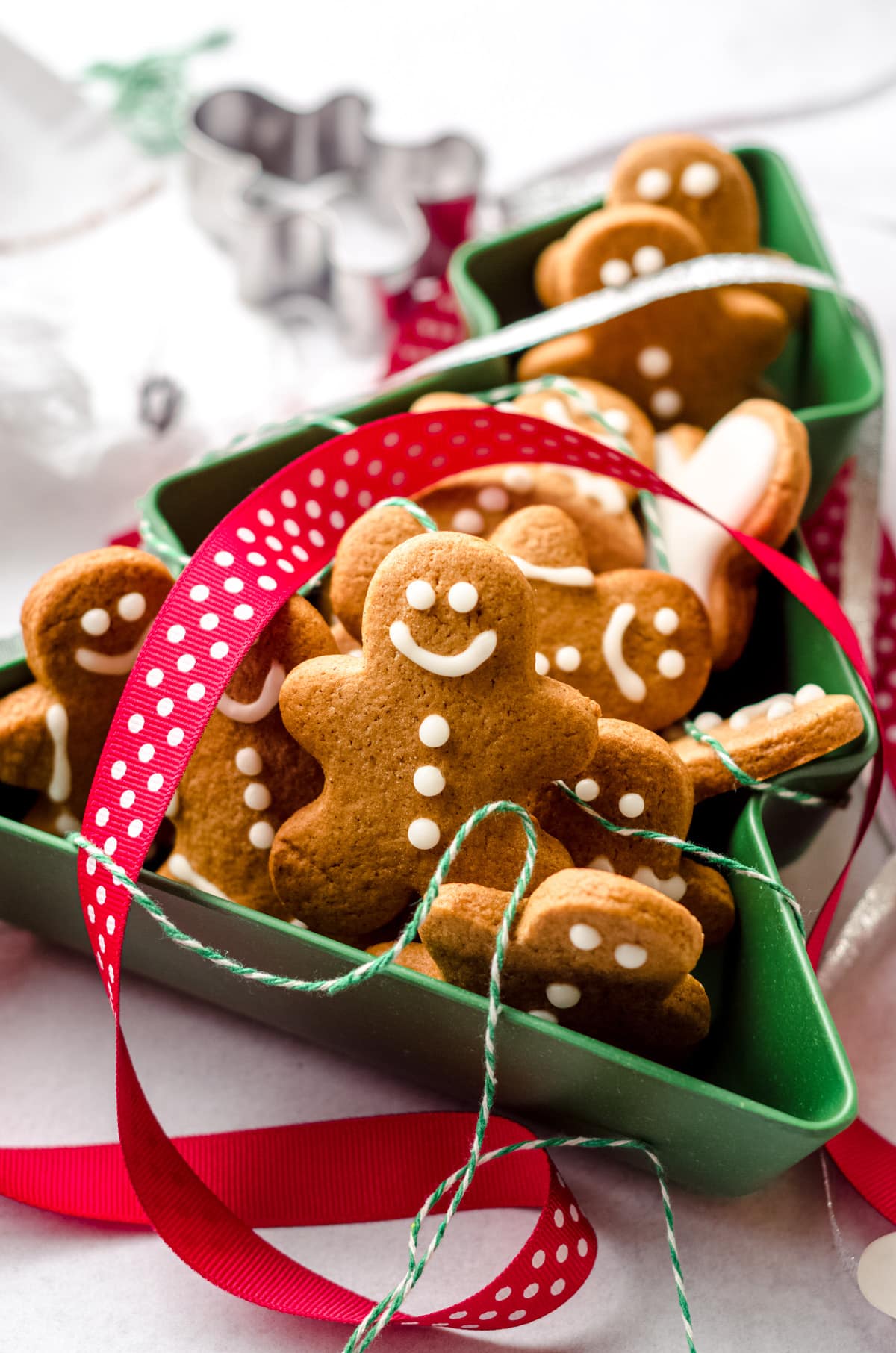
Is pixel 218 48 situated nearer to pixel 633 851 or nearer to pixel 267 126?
pixel 267 126

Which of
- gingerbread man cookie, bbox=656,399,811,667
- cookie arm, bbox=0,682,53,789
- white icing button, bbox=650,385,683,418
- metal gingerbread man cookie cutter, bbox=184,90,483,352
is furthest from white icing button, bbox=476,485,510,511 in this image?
metal gingerbread man cookie cutter, bbox=184,90,483,352

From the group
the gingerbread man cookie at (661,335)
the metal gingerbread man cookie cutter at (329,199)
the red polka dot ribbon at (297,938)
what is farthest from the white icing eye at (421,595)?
the metal gingerbread man cookie cutter at (329,199)

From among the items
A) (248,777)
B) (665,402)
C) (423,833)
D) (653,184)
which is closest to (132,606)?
(248,777)

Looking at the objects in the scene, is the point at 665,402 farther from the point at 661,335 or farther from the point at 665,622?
the point at 665,622

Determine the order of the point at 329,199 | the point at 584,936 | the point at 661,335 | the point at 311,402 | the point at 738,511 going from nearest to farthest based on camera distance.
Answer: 1. the point at 584,936
2. the point at 738,511
3. the point at 661,335
4. the point at 311,402
5. the point at 329,199

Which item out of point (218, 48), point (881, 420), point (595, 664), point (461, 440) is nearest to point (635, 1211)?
point (595, 664)

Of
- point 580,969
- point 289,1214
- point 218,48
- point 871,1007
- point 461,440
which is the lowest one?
point 289,1214
